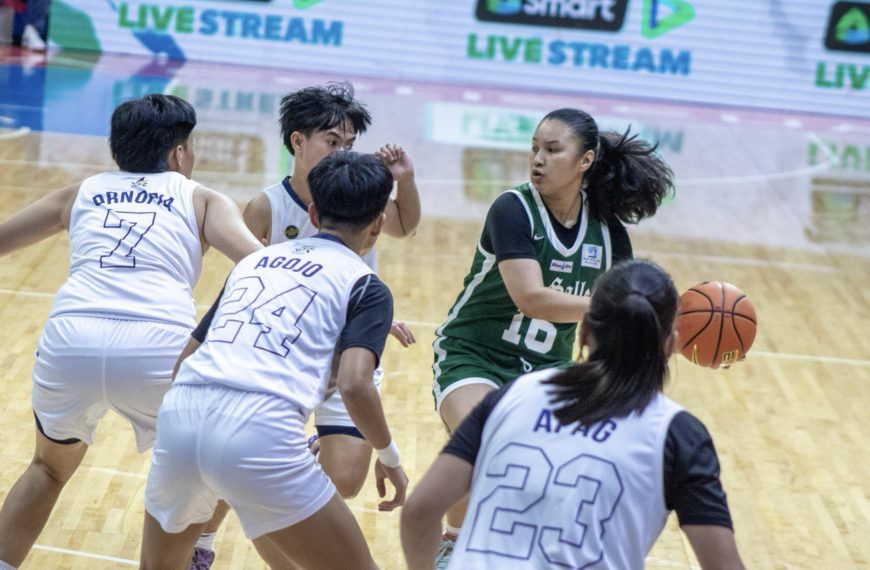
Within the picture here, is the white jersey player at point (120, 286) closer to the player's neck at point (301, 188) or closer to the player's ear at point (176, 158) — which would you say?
the player's ear at point (176, 158)

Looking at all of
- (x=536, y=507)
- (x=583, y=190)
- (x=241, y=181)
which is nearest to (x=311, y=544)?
(x=536, y=507)

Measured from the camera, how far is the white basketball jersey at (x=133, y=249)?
3758mm

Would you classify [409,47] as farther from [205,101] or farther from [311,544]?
[311,544]

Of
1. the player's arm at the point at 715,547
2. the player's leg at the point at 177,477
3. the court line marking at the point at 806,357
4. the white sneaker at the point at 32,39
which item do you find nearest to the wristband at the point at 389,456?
the player's leg at the point at 177,477

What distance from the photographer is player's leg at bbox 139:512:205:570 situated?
10.8 feet

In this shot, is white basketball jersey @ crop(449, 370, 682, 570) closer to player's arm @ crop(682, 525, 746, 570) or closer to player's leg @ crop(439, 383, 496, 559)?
player's arm @ crop(682, 525, 746, 570)

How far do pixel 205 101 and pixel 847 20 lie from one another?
994cm

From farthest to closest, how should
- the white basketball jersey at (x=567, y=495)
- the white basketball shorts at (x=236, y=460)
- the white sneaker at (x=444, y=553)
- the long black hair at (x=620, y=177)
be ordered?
1. the white sneaker at (x=444, y=553)
2. the long black hair at (x=620, y=177)
3. the white basketball shorts at (x=236, y=460)
4. the white basketball jersey at (x=567, y=495)

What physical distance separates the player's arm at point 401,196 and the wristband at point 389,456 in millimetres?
1237

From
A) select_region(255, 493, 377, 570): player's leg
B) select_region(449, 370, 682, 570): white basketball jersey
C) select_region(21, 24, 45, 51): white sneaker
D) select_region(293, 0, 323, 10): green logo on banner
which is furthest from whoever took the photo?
select_region(21, 24, 45, 51): white sneaker

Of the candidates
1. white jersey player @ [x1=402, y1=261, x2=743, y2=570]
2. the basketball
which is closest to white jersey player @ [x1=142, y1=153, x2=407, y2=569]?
white jersey player @ [x1=402, y1=261, x2=743, y2=570]

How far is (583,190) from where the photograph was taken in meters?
4.53

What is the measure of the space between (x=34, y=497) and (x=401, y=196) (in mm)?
1708

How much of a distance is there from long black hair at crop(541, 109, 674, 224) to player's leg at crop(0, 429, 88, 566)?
2.00 m
